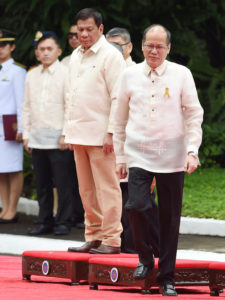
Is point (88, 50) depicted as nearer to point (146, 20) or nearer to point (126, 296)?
point (126, 296)

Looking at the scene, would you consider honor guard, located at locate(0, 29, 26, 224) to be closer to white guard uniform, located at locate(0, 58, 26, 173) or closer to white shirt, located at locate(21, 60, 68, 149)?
white guard uniform, located at locate(0, 58, 26, 173)

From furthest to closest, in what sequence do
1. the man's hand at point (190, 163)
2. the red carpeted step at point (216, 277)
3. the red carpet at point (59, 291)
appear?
the red carpeted step at point (216, 277)
the red carpet at point (59, 291)
the man's hand at point (190, 163)

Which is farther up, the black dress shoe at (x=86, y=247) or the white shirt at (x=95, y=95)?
the white shirt at (x=95, y=95)

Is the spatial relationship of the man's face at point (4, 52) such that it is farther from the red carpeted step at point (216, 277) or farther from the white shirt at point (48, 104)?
the red carpeted step at point (216, 277)

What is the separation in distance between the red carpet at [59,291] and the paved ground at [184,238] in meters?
2.51

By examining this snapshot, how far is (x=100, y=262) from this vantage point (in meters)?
7.50

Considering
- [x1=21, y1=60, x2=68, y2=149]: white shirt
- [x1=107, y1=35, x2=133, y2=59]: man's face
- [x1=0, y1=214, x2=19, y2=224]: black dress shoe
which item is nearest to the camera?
[x1=107, y1=35, x2=133, y2=59]: man's face

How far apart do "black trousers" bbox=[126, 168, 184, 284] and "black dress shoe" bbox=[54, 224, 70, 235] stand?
4482 millimetres

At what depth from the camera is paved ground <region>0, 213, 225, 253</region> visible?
34.4 ft

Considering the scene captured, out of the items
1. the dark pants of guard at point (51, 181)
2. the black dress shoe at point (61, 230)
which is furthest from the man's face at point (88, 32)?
the black dress shoe at point (61, 230)

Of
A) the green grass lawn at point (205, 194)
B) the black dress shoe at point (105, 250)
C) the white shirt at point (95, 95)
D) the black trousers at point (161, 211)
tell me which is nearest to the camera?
the black trousers at point (161, 211)

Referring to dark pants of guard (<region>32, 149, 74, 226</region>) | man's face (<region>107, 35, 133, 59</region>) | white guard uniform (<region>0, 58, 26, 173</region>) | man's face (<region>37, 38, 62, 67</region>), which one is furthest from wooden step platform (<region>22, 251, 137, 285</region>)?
white guard uniform (<region>0, 58, 26, 173</region>)

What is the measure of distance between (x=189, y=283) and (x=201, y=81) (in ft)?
32.8

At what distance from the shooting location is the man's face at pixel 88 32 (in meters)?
8.37
